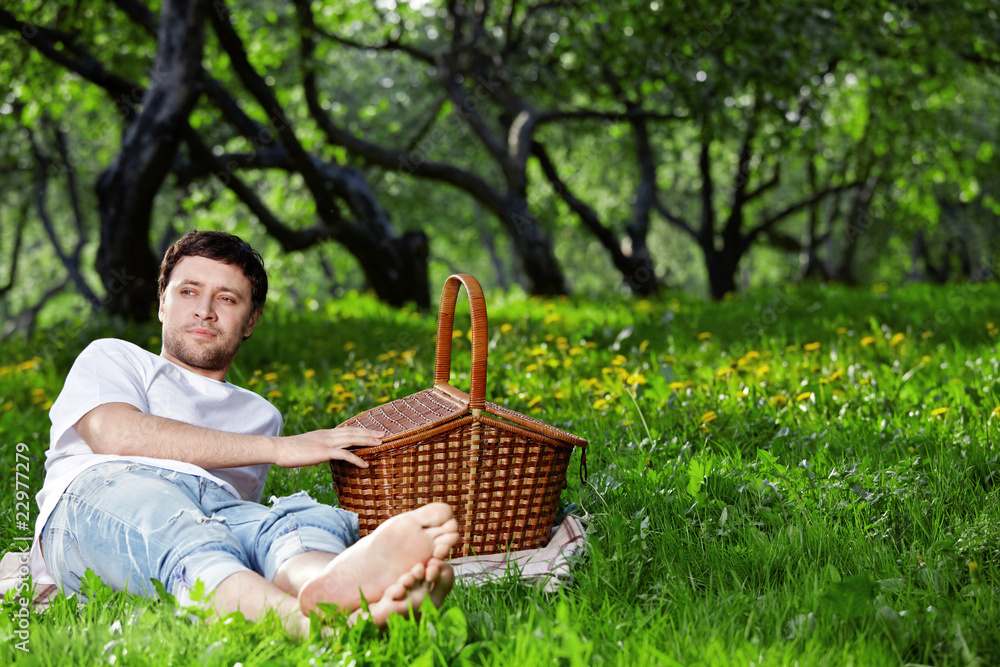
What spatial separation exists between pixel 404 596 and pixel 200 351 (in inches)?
47.5

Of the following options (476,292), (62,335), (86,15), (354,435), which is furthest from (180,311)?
(86,15)

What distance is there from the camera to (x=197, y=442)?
2.29 m

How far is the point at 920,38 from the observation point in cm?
867

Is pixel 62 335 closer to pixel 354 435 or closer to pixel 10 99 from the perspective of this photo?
pixel 10 99

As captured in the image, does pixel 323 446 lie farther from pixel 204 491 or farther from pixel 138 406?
pixel 138 406

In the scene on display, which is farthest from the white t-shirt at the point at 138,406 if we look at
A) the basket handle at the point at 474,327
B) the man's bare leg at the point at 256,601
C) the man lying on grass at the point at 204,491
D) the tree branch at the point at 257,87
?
the tree branch at the point at 257,87

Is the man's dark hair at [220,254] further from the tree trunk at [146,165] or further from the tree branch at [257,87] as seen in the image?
the tree branch at [257,87]

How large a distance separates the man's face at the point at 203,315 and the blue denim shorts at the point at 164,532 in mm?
448

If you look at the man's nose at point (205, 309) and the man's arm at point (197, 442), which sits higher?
the man's nose at point (205, 309)

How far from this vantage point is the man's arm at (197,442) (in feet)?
7.42

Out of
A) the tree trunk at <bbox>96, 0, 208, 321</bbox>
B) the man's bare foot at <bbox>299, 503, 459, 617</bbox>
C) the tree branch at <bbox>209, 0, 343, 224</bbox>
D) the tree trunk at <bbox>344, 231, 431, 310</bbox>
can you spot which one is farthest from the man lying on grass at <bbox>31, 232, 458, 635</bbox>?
the tree trunk at <bbox>344, 231, 431, 310</bbox>

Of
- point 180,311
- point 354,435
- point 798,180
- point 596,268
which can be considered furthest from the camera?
point 596,268

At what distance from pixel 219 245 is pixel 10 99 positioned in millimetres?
8513

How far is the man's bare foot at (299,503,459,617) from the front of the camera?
178cm
